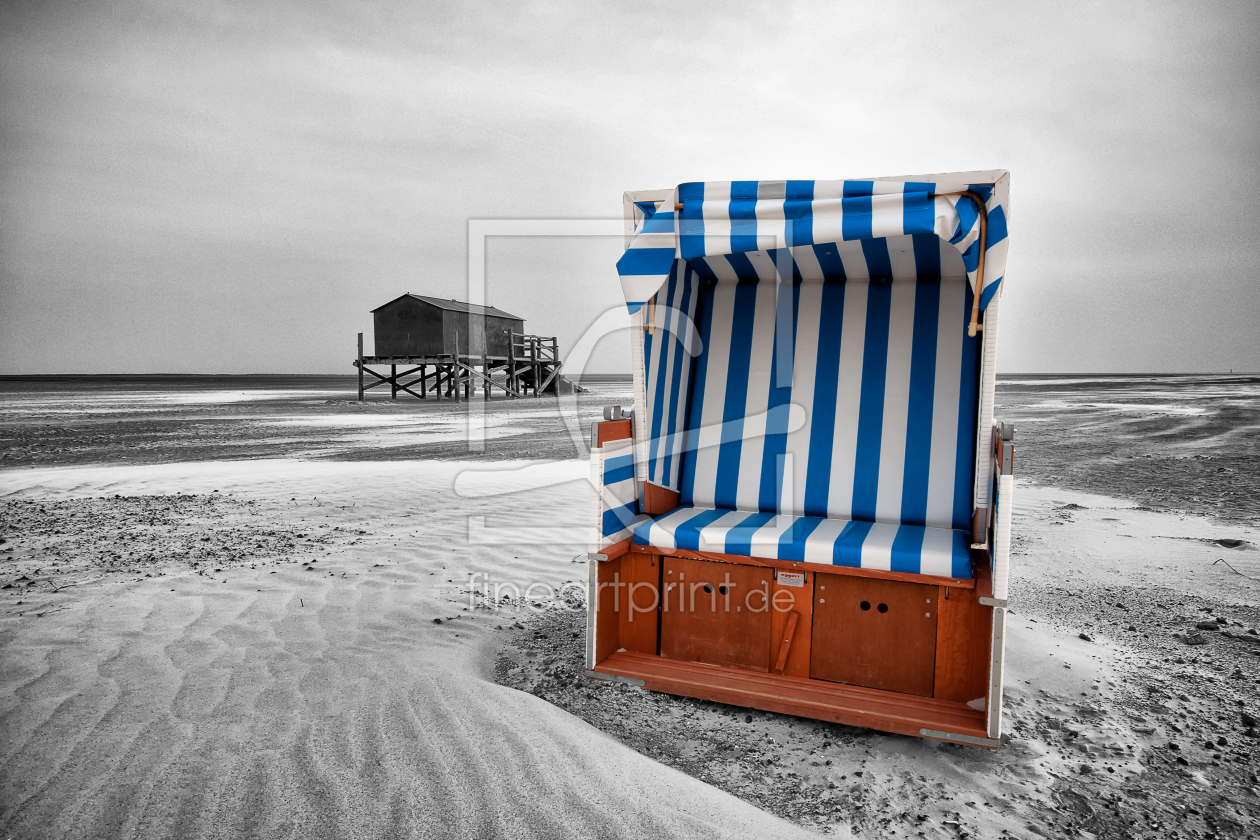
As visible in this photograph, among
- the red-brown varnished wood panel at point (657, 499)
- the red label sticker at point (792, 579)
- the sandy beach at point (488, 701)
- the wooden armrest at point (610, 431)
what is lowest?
the sandy beach at point (488, 701)

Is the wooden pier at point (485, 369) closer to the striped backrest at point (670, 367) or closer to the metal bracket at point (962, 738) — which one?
the striped backrest at point (670, 367)

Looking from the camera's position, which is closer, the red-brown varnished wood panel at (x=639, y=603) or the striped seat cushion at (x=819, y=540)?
the striped seat cushion at (x=819, y=540)

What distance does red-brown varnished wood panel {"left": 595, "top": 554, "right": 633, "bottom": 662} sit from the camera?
3232mm

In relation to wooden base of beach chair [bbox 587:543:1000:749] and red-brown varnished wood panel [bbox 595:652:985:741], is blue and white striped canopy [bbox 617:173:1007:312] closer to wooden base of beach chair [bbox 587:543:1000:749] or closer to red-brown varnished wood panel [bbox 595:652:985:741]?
wooden base of beach chair [bbox 587:543:1000:749]

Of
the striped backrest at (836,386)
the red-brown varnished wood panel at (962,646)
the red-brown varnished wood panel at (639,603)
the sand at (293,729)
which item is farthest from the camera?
the striped backrest at (836,386)

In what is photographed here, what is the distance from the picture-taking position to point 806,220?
2.72 metres

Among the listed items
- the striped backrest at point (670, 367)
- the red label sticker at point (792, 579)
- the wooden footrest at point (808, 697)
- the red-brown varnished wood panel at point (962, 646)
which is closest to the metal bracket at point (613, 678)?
the wooden footrest at point (808, 697)

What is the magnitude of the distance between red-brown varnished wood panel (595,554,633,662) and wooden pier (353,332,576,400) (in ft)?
75.1

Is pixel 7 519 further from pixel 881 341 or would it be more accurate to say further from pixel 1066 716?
pixel 1066 716

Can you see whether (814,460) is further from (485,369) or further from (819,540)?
(485,369)

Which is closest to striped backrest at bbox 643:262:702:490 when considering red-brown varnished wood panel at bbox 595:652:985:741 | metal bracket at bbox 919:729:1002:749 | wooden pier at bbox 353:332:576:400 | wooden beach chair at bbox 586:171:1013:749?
wooden beach chair at bbox 586:171:1013:749

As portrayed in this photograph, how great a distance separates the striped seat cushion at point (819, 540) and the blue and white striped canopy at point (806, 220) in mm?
1146

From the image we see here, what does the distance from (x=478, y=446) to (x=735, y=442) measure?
351 inches

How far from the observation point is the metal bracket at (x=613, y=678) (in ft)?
10.4
